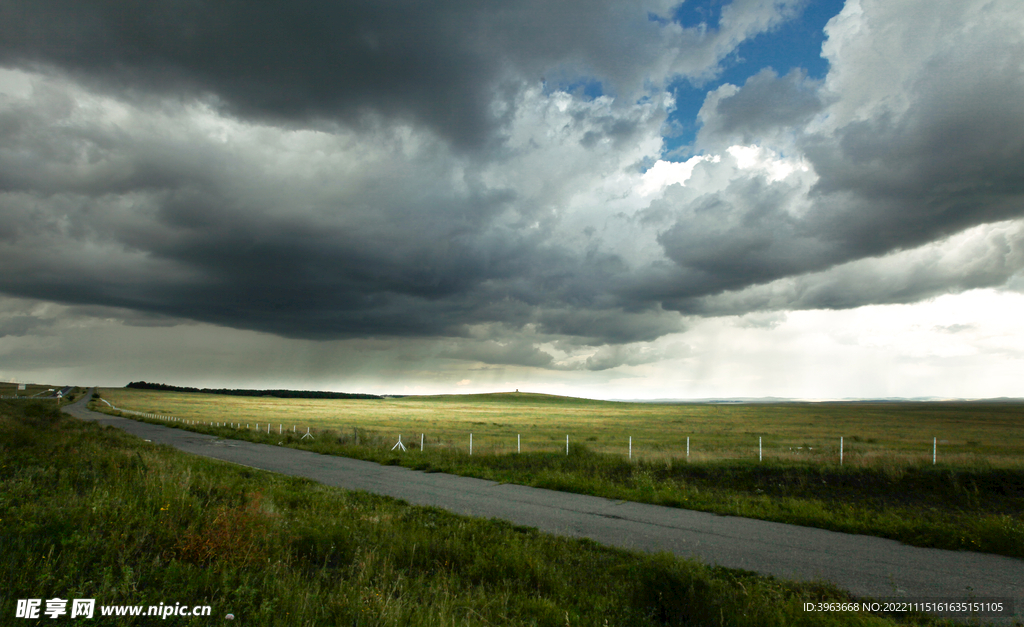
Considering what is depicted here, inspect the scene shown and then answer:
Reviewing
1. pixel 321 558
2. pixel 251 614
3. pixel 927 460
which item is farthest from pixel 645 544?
pixel 927 460

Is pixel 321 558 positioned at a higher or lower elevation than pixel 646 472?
higher

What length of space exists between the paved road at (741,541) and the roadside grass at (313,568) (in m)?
1.29

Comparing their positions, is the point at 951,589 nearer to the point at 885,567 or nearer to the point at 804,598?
the point at 885,567

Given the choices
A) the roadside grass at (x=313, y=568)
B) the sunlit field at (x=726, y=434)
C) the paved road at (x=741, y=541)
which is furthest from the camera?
the sunlit field at (x=726, y=434)

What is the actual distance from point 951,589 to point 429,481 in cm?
1453

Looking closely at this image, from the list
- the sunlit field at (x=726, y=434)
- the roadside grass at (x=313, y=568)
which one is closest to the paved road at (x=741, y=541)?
the roadside grass at (x=313, y=568)

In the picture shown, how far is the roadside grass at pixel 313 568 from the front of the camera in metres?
4.48

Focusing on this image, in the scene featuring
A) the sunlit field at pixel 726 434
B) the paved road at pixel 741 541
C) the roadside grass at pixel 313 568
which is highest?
the roadside grass at pixel 313 568

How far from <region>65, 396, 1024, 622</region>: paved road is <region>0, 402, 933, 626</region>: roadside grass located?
1.29 m

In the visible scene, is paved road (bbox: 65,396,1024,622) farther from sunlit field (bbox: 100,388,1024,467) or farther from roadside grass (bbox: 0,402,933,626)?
sunlit field (bbox: 100,388,1024,467)

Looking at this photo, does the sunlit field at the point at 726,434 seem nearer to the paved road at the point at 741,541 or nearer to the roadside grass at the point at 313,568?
the paved road at the point at 741,541

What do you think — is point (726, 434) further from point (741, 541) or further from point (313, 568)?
point (313, 568)

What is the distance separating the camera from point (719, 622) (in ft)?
19.3

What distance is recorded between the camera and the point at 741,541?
35.4ft
